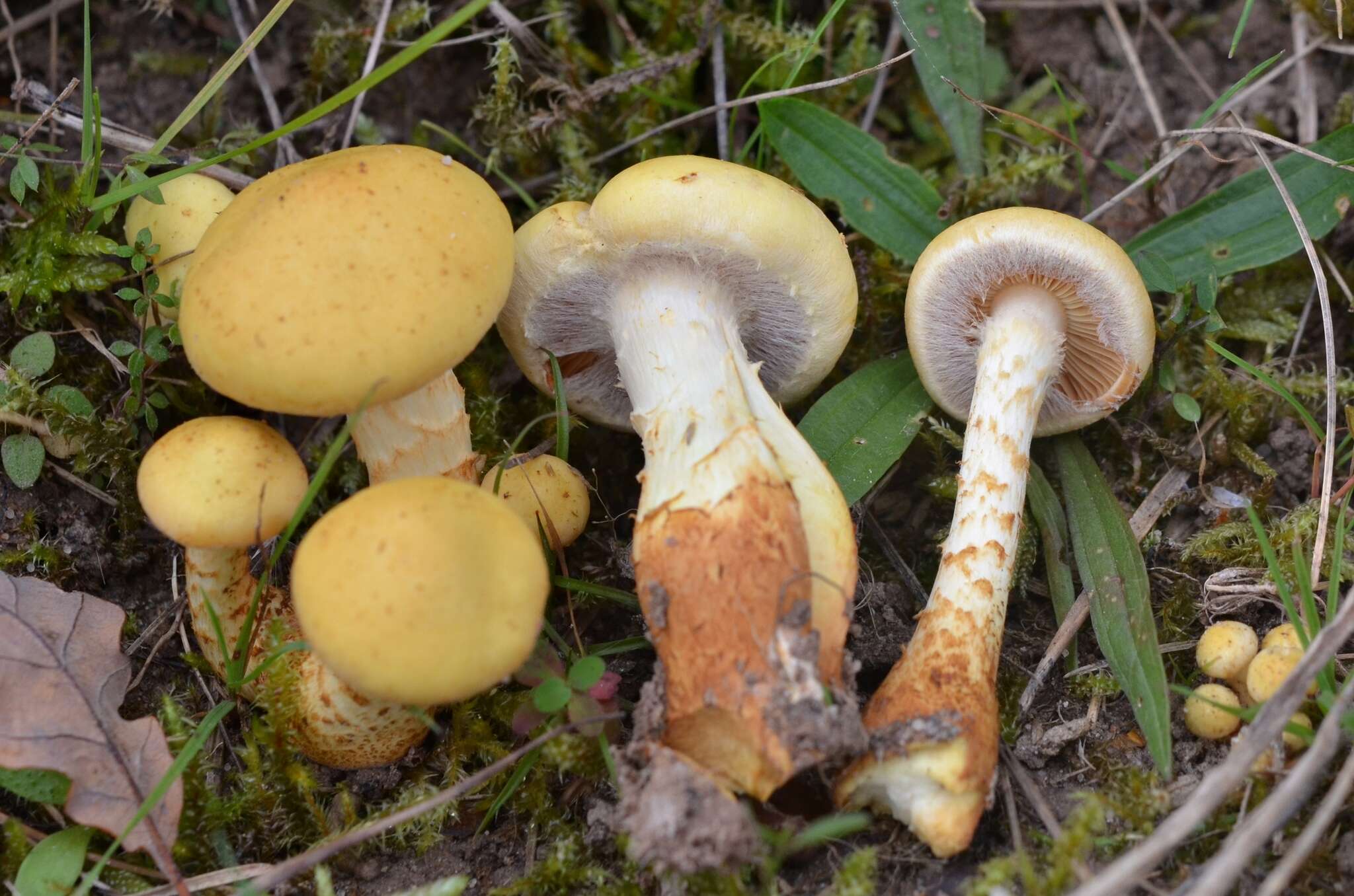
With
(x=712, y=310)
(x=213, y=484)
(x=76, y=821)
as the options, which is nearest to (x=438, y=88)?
(x=712, y=310)

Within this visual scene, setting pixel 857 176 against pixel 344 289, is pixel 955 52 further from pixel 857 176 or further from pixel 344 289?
pixel 344 289

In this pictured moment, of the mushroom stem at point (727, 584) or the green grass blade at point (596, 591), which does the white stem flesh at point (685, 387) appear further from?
the green grass blade at point (596, 591)

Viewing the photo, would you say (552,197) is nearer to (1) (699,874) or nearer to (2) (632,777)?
(2) (632,777)

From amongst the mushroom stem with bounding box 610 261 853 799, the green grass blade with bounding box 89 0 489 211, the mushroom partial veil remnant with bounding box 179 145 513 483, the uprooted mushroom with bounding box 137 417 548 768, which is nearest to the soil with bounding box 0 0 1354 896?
the mushroom stem with bounding box 610 261 853 799

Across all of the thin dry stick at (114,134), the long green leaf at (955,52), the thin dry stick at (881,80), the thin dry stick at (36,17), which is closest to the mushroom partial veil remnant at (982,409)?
the long green leaf at (955,52)

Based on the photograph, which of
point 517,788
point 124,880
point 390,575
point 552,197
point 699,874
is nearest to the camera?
point 390,575

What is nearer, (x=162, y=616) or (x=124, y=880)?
(x=124, y=880)

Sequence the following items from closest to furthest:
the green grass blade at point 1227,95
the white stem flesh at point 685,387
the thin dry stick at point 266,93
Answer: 1. the white stem flesh at point 685,387
2. the green grass blade at point 1227,95
3. the thin dry stick at point 266,93
